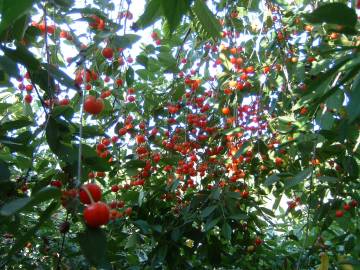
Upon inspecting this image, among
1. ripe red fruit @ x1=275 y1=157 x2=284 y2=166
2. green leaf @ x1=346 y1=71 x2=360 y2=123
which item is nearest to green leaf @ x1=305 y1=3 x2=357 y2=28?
green leaf @ x1=346 y1=71 x2=360 y2=123

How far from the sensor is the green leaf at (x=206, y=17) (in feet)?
3.42

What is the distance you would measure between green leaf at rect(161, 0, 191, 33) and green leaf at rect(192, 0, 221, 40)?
0.78ft

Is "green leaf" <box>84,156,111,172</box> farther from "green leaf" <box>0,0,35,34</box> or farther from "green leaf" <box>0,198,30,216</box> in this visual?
"green leaf" <box>0,0,35,34</box>

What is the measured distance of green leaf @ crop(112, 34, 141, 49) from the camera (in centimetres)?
122

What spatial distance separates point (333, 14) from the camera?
718mm

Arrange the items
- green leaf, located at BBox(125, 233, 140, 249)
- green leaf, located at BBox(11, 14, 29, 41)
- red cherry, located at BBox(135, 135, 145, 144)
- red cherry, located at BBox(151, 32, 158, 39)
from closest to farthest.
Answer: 1. green leaf, located at BBox(11, 14, 29, 41)
2. green leaf, located at BBox(125, 233, 140, 249)
3. red cherry, located at BBox(135, 135, 145, 144)
4. red cherry, located at BBox(151, 32, 158, 39)

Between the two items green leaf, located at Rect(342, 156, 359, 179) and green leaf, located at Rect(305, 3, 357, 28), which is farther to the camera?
green leaf, located at Rect(342, 156, 359, 179)

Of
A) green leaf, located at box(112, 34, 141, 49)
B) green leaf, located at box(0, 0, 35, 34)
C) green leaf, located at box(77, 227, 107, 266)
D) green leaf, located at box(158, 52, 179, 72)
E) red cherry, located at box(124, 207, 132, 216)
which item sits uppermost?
green leaf, located at box(158, 52, 179, 72)

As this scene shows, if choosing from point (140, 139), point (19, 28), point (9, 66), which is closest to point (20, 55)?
point (9, 66)

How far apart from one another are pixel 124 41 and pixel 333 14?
68cm

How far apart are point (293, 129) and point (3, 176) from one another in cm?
134

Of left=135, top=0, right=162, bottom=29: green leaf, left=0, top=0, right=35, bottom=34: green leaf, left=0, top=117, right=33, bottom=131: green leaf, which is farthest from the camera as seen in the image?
left=0, top=117, right=33, bottom=131: green leaf

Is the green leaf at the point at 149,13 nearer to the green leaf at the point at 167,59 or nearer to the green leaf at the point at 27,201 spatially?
the green leaf at the point at 27,201

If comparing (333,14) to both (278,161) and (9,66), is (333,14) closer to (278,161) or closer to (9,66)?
(9,66)
